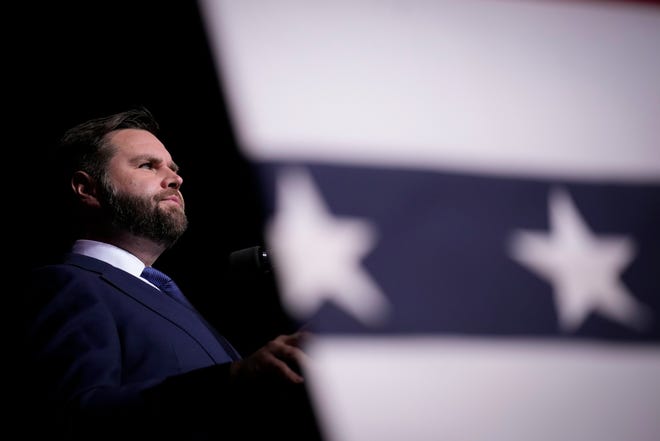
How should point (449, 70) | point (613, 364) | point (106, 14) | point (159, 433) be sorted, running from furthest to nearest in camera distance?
1. point (106, 14)
2. point (449, 70)
3. point (613, 364)
4. point (159, 433)

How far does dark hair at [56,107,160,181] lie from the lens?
131cm

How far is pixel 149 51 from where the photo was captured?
4.98ft

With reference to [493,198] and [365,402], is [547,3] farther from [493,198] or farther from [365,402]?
[365,402]

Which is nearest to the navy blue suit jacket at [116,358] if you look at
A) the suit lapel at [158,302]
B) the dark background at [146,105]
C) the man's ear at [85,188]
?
the suit lapel at [158,302]

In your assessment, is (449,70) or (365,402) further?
(449,70)

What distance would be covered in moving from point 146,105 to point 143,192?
444mm

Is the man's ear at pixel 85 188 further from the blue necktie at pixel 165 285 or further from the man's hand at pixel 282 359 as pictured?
the man's hand at pixel 282 359

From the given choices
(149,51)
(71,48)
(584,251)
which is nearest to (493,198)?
(584,251)

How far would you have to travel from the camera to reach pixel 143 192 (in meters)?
1.25

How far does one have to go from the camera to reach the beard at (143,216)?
123 cm

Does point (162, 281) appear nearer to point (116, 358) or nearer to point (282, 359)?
point (116, 358)

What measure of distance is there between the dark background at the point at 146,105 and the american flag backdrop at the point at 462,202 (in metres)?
0.41

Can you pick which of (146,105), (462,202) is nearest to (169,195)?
(146,105)

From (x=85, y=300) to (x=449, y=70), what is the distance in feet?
2.21
